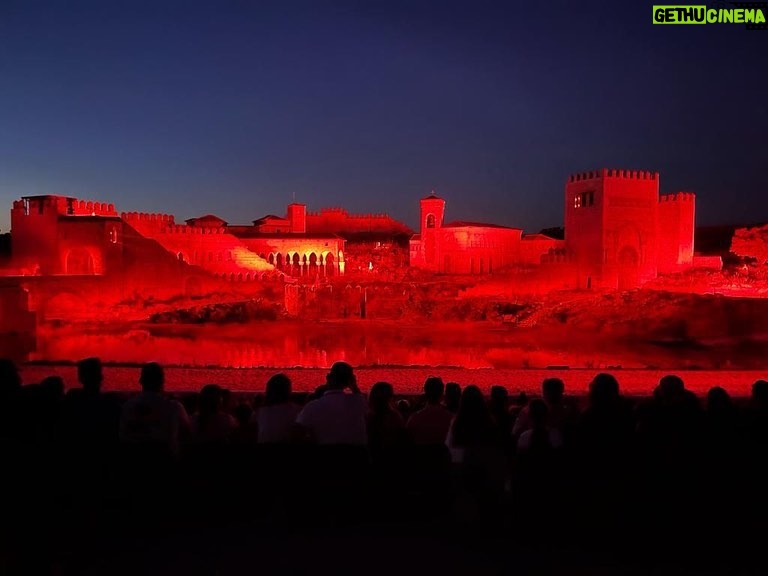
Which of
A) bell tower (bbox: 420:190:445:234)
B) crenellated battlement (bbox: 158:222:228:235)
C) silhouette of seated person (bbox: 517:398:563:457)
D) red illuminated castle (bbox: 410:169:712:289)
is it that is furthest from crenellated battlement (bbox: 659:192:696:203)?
silhouette of seated person (bbox: 517:398:563:457)

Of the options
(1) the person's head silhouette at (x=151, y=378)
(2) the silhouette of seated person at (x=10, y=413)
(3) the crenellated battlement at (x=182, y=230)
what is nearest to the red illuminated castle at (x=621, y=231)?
(3) the crenellated battlement at (x=182, y=230)

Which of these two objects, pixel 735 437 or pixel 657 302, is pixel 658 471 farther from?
pixel 657 302

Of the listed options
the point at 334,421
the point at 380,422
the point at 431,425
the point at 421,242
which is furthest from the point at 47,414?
the point at 421,242

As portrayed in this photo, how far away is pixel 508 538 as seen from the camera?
148 inches

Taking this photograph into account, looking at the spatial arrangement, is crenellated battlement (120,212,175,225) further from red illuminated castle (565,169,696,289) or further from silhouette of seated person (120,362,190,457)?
silhouette of seated person (120,362,190,457)

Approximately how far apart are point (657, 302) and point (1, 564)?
75.9ft

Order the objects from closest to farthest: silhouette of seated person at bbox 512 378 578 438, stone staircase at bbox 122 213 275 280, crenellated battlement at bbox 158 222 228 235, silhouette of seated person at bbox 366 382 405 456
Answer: silhouette of seated person at bbox 366 382 405 456 < silhouette of seated person at bbox 512 378 578 438 < stone staircase at bbox 122 213 275 280 < crenellated battlement at bbox 158 222 228 235

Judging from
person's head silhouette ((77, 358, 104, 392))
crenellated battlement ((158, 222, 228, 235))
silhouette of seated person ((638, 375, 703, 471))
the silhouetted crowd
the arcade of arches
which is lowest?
the silhouetted crowd

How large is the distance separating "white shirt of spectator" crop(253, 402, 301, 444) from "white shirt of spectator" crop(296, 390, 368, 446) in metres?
0.10

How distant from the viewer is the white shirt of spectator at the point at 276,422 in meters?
3.89

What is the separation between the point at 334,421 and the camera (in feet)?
12.5

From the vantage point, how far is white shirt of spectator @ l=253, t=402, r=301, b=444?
389 cm

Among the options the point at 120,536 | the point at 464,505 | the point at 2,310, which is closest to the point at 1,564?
the point at 120,536

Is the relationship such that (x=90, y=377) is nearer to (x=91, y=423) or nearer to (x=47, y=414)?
(x=47, y=414)
